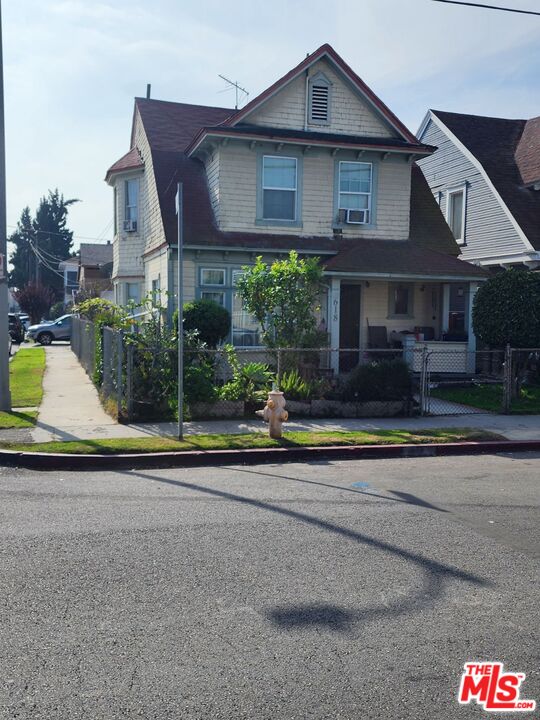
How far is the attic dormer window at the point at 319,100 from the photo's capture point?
61.0 ft

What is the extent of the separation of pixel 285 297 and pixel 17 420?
18.5 ft

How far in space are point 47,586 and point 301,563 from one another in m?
1.89

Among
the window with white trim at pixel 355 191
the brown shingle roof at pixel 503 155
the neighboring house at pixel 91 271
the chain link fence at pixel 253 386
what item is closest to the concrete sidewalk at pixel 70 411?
the chain link fence at pixel 253 386

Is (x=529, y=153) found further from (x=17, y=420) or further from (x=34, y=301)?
(x=34, y=301)

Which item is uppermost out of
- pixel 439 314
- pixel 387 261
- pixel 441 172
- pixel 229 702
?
pixel 441 172

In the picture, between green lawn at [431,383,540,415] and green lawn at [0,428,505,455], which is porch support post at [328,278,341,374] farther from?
green lawn at [0,428,505,455]

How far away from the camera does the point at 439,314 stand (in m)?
19.9

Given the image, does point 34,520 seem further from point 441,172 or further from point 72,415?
point 441,172

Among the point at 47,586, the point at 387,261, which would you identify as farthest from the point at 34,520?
the point at 387,261

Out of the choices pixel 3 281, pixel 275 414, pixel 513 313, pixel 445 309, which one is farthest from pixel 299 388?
pixel 445 309

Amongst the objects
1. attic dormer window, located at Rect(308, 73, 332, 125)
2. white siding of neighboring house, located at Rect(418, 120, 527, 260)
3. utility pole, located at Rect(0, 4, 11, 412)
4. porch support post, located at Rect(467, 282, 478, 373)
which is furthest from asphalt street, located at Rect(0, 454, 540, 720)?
white siding of neighboring house, located at Rect(418, 120, 527, 260)

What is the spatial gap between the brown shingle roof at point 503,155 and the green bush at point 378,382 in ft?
29.5

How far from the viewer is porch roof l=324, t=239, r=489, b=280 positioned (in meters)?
17.6

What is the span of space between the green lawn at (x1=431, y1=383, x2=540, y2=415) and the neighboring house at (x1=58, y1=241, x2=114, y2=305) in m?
22.3
